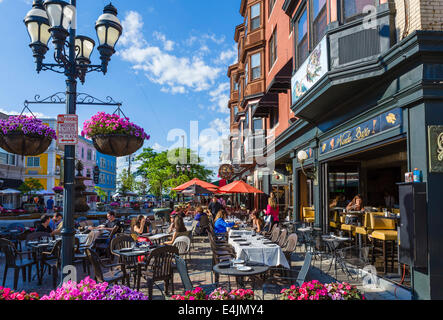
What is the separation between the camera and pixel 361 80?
25.3 feet

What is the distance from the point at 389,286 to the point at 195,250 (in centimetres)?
785

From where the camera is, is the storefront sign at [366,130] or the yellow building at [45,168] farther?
the yellow building at [45,168]

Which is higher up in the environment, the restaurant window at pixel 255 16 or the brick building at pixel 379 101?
the restaurant window at pixel 255 16

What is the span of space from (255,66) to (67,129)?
19151mm

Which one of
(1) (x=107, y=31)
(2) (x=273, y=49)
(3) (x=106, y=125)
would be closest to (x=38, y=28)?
(1) (x=107, y=31)

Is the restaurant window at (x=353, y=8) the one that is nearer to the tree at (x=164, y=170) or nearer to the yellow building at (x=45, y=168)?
the tree at (x=164, y=170)

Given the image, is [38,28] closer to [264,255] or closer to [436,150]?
[264,255]

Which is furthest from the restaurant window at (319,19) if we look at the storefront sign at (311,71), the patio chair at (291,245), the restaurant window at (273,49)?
the restaurant window at (273,49)

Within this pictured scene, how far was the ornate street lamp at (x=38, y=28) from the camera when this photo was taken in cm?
539

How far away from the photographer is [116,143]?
569 cm

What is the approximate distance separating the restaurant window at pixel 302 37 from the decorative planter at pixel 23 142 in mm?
9704

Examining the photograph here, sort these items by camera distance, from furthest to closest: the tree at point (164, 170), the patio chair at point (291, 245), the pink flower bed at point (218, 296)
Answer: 1. the tree at point (164, 170)
2. the patio chair at point (291, 245)
3. the pink flower bed at point (218, 296)

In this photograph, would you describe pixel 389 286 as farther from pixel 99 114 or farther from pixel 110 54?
pixel 110 54

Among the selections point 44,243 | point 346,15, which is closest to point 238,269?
point 44,243
